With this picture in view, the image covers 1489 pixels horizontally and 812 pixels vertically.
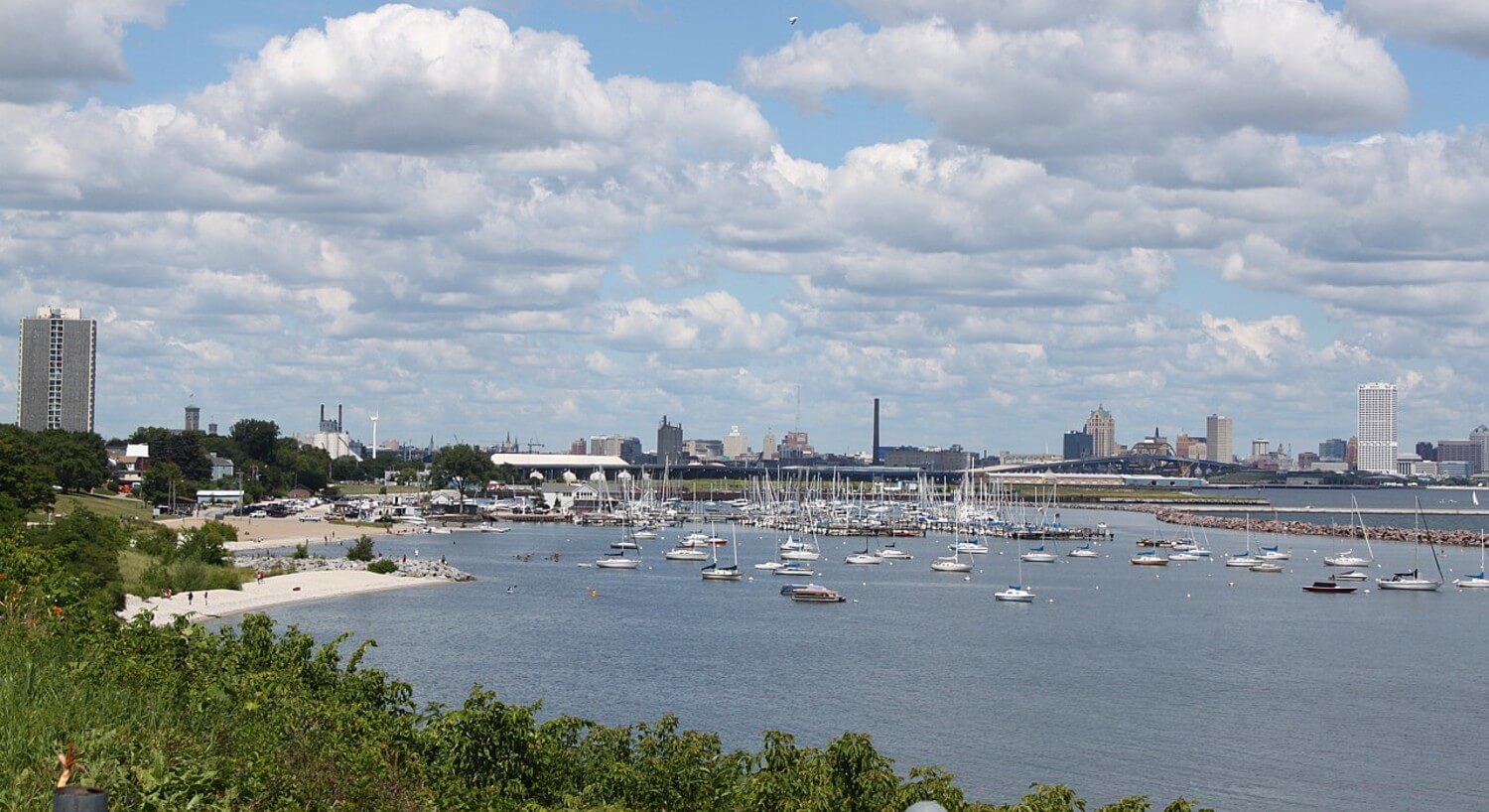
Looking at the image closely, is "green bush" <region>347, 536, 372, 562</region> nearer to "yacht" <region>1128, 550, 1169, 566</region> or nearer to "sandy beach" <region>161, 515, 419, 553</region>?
"sandy beach" <region>161, 515, 419, 553</region>

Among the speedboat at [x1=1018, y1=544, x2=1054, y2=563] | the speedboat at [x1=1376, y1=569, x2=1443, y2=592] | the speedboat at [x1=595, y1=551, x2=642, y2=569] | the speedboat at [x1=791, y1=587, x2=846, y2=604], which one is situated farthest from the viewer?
the speedboat at [x1=1018, y1=544, x2=1054, y2=563]

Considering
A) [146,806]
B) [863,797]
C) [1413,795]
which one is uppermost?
[146,806]

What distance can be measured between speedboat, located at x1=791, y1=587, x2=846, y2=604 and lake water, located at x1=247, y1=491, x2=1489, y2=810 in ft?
4.68

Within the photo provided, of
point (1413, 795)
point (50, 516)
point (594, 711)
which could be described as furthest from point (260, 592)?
point (1413, 795)

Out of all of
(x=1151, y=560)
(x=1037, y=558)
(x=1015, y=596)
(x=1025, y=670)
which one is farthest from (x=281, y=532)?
(x=1025, y=670)

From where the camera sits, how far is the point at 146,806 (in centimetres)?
1741

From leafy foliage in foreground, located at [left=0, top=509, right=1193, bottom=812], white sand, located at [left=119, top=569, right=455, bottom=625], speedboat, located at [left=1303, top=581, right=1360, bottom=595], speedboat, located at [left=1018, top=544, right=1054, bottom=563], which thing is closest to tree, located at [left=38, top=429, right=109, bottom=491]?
Answer: white sand, located at [left=119, top=569, right=455, bottom=625]

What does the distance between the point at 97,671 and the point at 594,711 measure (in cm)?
3704

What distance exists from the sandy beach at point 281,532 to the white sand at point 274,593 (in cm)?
2814

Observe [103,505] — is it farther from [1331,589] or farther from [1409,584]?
[1409,584]

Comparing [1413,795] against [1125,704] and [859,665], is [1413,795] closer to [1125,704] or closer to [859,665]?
[1125,704]

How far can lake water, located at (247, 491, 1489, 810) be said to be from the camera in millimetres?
56312

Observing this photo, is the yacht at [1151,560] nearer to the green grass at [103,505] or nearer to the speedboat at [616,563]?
the speedboat at [616,563]

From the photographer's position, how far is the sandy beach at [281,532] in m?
158
